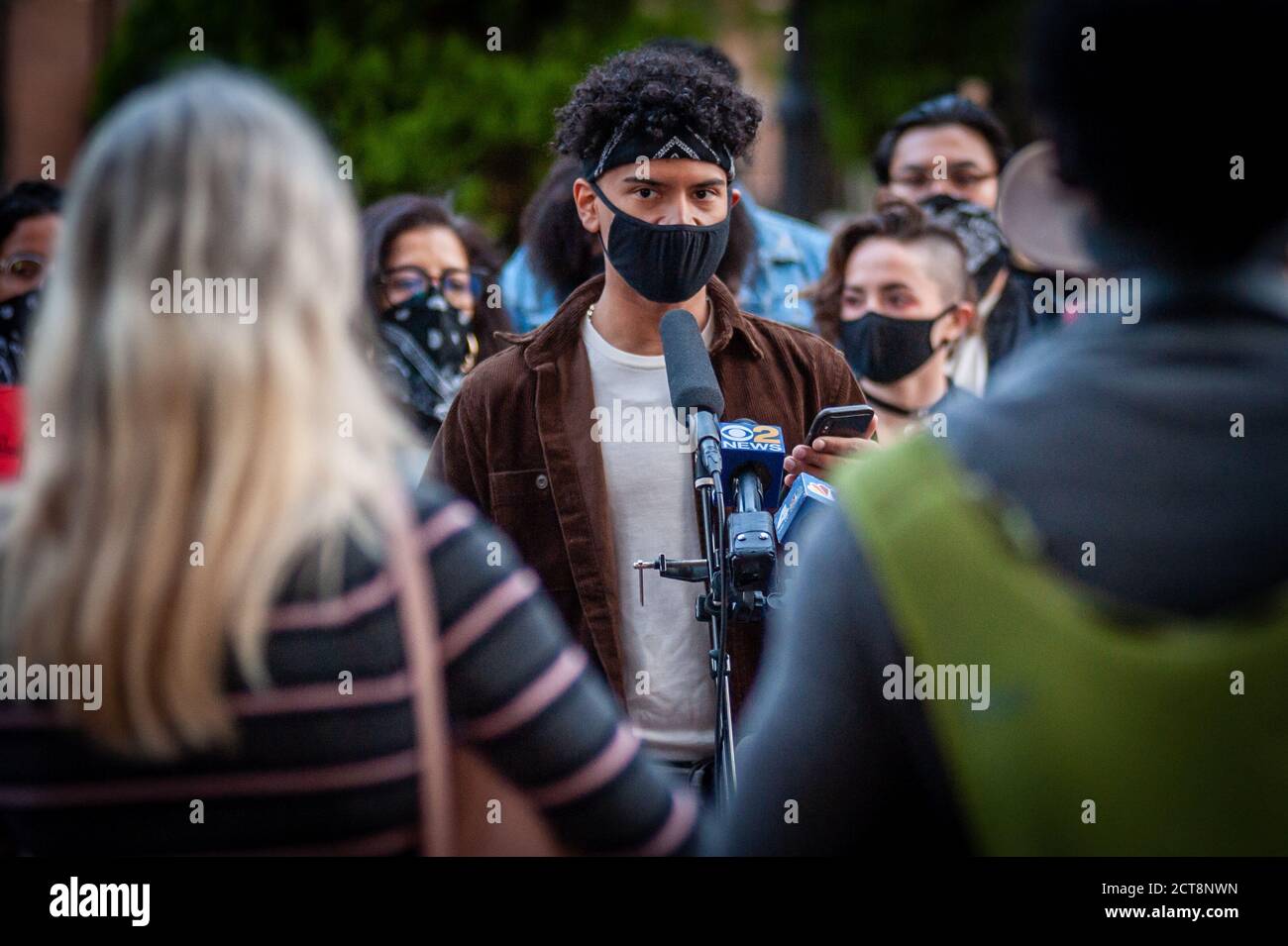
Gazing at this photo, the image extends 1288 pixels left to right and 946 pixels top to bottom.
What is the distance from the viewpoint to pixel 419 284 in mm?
4855

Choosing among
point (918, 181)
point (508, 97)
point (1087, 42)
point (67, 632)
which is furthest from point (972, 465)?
Result: point (508, 97)

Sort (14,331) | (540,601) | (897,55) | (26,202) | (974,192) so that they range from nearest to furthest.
→ (540,601) < (14,331) < (26,202) < (974,192) < (897,55)

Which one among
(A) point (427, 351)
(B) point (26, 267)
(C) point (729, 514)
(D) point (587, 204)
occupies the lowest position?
(C) point (729, 514)

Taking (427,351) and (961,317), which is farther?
(427,351)

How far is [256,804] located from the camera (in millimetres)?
1485

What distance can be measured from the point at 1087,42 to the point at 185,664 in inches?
40.6

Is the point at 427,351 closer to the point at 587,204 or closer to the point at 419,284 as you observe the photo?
the point at 419,284

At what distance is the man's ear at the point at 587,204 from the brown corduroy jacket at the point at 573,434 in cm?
22

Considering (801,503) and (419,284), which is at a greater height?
(419,284)

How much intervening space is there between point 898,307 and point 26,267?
2634mm

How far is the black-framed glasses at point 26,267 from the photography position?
14.8 ft

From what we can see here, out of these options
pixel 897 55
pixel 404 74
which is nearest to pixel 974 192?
pixel 404 74

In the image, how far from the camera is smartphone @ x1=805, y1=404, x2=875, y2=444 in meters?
2.70

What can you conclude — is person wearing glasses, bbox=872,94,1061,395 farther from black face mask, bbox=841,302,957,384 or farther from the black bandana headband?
the black bandana headband
